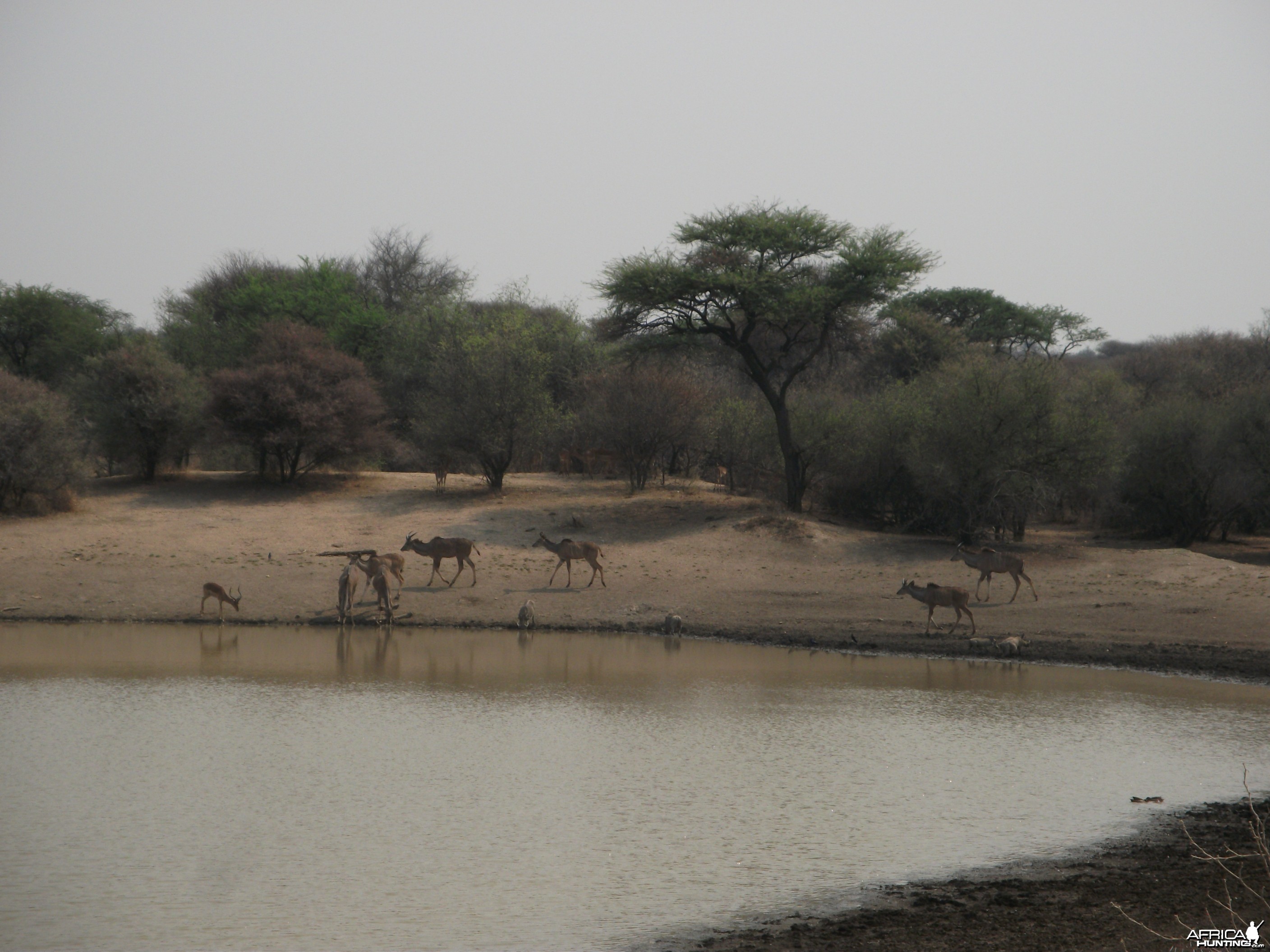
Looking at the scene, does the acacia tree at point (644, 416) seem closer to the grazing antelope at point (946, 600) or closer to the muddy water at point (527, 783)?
the grazing antelope at point (946, 600)

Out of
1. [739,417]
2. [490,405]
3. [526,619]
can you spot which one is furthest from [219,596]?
[739,417]

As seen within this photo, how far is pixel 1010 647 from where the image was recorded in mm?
16203

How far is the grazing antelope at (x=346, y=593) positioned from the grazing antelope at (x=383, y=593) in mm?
363

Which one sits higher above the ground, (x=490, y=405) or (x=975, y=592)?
(x=490, y=405)

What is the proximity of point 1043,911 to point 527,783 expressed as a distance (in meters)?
4.49

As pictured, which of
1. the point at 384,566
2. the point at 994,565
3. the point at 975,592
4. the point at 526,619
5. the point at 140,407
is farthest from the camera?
the point at 140,407

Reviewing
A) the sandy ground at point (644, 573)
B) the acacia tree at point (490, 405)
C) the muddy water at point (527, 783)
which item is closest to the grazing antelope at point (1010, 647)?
the sandy ground at point (644, 573)

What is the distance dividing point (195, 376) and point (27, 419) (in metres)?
6.98

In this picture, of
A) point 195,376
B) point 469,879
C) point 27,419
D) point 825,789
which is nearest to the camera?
point 469,879

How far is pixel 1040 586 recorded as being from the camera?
20203 millimetres

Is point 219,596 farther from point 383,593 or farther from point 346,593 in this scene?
point 383,593

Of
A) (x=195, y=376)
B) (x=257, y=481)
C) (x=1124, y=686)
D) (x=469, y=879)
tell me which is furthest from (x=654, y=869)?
(x=195, y=376)

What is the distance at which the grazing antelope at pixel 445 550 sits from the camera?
20.2 meters

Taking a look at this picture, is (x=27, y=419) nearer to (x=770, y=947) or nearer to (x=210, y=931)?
(x=210, y=931)
